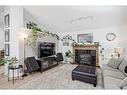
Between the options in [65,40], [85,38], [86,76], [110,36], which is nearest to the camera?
[86,76]

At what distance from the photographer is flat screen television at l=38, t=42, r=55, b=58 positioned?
16.4 feet

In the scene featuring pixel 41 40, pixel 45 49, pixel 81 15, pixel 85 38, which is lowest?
pixel 45 49

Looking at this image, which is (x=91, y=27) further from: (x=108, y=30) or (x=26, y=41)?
(x=26, y=41)

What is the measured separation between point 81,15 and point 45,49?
89.8 inches

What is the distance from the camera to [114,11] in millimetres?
4113

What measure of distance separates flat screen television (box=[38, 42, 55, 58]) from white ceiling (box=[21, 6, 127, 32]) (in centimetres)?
103

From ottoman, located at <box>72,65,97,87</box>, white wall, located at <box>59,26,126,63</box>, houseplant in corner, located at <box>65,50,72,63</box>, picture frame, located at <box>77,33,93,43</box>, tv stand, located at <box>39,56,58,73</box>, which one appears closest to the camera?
ottoman, located at <box>72,65,97,87</box>

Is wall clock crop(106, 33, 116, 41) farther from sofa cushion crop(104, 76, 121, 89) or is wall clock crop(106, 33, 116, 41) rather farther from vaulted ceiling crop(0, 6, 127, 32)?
sofa cushion crop(104, 76, 121, 89)

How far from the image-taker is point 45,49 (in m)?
5.34

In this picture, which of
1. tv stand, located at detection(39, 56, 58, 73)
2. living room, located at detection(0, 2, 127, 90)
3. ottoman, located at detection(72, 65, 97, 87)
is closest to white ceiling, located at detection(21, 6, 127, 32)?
living room, located at detection(0, 2, 127, 90)

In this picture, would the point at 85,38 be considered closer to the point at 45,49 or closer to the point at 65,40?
the point at 65,40

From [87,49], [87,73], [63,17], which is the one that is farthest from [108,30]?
[87,73]

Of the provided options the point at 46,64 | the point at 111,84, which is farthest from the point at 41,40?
the point at 111,84
